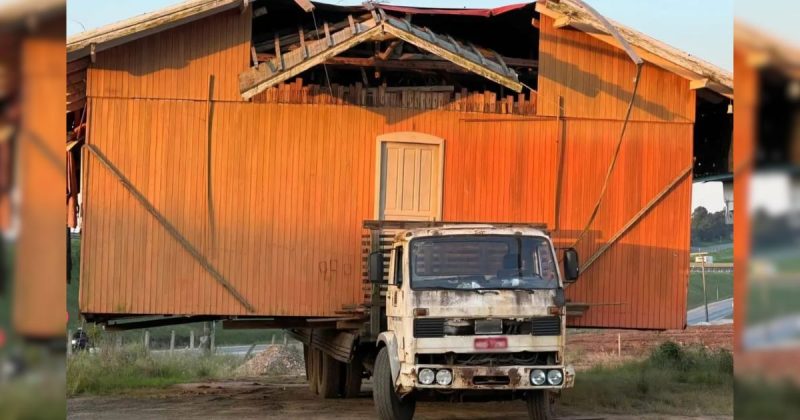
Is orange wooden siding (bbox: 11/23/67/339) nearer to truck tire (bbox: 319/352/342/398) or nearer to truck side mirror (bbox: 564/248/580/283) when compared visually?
truck side mirror (bbox: 564/248/580/283)

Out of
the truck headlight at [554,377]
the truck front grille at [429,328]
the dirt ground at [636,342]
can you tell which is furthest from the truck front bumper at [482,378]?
the dirt ground at [636,342]

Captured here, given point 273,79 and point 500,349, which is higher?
point 273,79

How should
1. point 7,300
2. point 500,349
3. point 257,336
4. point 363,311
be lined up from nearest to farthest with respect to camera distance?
point 7,300
point 500,349
point 363,311
point 257,336

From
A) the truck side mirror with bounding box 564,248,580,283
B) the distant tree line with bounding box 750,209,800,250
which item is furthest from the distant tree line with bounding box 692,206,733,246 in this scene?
the distant tree line with bounding box 750,209,800,250

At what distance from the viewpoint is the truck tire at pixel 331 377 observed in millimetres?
17828

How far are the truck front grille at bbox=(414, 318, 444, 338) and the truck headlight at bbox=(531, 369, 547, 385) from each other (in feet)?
3.78

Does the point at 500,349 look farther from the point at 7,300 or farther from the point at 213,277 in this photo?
the point at 7,300

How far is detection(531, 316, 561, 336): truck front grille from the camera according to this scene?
1148cm

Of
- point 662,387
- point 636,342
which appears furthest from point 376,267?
point 636,342

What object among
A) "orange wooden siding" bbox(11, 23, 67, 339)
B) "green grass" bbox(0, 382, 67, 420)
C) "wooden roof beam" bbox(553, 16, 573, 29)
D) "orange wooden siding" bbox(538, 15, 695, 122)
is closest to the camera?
"green grass" bbox(0, 382, 67, 420)

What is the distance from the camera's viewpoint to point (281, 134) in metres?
16.1

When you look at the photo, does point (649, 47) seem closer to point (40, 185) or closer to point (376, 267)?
point (376, 267)

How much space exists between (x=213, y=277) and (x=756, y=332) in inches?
536

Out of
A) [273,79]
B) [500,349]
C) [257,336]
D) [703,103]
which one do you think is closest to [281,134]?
[273,79]
